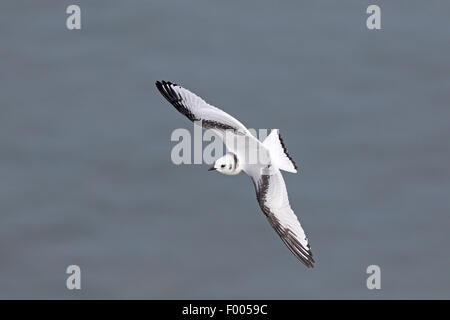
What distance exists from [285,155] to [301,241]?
Result: 1101 millimetres

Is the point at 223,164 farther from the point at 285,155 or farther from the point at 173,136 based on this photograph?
the point at 173,136

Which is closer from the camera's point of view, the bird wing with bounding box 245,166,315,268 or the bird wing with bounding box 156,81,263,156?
the bird wing with bounding box 245,166,315,268

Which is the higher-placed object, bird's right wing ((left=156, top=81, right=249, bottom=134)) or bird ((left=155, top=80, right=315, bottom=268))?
bird's right wing ((left=156, top=81, right=249, bottom=134))

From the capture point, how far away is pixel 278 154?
1622 cm

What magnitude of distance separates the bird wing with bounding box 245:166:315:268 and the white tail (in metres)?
0.12

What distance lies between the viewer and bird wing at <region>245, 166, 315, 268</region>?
15.8 metres

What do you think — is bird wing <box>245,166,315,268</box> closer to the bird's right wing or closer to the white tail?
the white tail

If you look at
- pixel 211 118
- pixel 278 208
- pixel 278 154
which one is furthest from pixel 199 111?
pixel 278 208

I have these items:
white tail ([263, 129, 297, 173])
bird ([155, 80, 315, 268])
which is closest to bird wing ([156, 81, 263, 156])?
bird ([155, 80, 315, 268])

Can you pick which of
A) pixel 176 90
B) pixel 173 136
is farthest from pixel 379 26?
pixel 176 90

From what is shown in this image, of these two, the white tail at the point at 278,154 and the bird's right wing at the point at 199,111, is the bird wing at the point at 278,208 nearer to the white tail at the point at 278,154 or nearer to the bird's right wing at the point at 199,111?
the white tail at the point at 278,154

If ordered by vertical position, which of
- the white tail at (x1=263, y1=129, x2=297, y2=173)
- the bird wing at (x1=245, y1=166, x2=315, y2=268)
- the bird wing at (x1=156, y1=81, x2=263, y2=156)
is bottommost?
the bird wing at (x1=245, y1=166, x2=315, y2=268)

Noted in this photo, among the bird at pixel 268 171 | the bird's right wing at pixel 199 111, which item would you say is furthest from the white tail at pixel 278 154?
the bird's right wing at pixel 199 111

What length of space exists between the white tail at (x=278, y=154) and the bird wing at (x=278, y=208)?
117 millimetres
